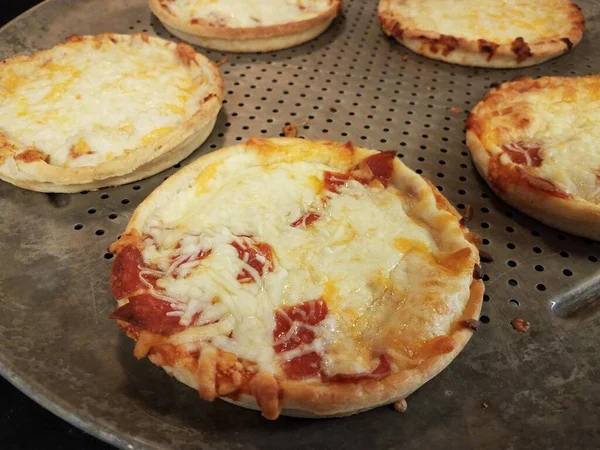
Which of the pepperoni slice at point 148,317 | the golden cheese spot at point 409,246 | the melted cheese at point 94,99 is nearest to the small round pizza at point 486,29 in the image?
the melted cheese at point 94,99

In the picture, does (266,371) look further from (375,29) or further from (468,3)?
(468,3)

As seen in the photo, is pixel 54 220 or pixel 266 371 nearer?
pixel 266 371

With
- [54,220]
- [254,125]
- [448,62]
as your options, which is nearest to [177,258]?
[54,220]

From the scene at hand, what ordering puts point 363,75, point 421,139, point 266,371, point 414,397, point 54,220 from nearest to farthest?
point 266,371
point 414,397
point 54,220
point 421,139
point 363,75

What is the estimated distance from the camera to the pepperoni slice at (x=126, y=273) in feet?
7.08

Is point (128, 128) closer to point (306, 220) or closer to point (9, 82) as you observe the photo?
point (9, 82)

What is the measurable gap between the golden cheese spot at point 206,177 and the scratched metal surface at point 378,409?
0.48 m

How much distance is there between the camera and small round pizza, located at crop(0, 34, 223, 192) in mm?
2853

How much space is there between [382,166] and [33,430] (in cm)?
210

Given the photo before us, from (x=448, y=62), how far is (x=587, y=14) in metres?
1.55

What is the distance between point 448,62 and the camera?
4.08 m

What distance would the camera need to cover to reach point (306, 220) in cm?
246

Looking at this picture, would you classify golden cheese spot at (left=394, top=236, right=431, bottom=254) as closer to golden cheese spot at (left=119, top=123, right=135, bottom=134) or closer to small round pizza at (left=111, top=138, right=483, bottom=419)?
small round pizza at (left=111, top=138, right=483, bottom=419)

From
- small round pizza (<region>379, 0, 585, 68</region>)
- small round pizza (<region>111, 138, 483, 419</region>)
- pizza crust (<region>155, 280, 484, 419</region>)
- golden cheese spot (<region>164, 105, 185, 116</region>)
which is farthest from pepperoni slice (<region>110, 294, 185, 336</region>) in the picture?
small round pizza (<region>379, 0, 585, 68</region>)
